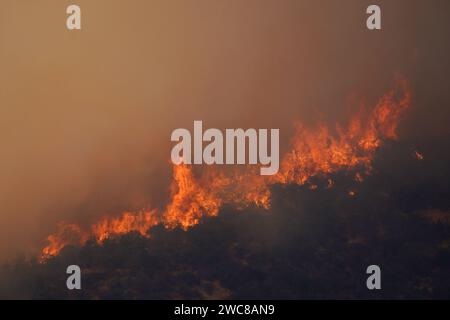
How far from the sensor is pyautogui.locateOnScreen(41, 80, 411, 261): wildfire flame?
3116 cm

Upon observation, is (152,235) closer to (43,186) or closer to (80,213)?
(80,213)

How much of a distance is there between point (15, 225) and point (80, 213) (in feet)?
8.81

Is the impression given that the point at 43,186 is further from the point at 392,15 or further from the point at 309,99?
the point at 392,15

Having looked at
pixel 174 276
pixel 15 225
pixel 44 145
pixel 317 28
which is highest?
pixel 317 28

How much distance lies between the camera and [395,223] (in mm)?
31906

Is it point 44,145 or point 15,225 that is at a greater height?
point 44,145

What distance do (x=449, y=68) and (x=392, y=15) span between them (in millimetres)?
3408

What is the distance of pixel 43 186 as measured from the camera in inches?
1260

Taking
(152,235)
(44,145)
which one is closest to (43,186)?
(44,145)

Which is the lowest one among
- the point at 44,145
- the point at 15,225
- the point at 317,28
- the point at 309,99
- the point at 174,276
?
the point at 174,276

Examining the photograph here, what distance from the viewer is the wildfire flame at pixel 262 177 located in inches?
1227

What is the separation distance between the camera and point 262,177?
105 feet

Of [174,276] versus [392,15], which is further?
[392,15]

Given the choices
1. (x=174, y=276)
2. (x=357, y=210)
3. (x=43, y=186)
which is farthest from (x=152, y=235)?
(x=357, y=210)
